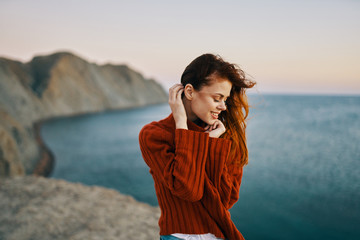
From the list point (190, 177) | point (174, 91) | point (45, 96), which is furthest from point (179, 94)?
point (45, 96)

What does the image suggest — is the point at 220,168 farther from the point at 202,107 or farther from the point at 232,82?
the point at 232,82

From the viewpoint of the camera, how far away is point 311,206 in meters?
11.1

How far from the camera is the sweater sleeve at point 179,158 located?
55.8 inches

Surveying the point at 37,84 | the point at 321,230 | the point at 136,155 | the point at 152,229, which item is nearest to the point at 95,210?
the point at 152,229

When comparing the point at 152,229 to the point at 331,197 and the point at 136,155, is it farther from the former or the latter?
the point at 136,155

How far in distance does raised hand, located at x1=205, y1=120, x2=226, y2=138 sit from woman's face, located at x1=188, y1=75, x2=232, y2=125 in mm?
36

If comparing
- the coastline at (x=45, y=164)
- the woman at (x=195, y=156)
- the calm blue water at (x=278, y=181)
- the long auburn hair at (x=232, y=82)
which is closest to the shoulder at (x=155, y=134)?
the woman at (x=195, y=156)

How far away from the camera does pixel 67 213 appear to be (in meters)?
6.95

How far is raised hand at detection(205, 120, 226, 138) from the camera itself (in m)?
1.58

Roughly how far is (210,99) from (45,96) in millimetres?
41187

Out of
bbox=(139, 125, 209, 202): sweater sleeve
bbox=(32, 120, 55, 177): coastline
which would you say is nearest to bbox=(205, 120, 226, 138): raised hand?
bbox=(139, 125, 209, 202): sweater sleeve

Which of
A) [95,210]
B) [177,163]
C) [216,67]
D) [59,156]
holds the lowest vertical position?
[59,156]

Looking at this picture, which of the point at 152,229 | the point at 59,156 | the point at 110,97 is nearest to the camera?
the point at 152,229

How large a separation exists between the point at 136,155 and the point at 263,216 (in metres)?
13.5
